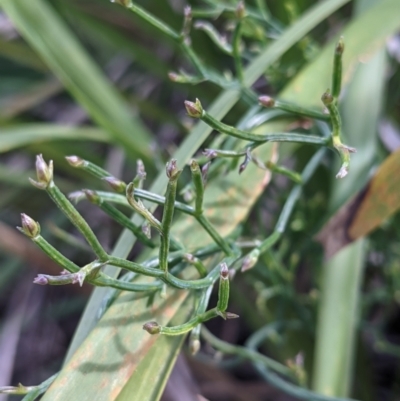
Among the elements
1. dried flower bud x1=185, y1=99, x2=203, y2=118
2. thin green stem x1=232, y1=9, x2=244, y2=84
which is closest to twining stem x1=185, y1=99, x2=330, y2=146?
dried flower bud x1=185, y1=99, x2=203, y2=118

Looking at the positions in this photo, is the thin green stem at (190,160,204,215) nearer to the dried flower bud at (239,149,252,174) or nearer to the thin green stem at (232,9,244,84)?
the dried flower bud at (239,149,252,174)

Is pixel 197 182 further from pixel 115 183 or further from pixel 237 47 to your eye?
pixel 237 47

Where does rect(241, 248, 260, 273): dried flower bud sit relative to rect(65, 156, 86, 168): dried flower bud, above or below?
above

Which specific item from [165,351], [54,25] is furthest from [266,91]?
[165,351]

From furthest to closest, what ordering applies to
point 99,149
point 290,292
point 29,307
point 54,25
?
1. point 99,149
2. point 29,307
3. point 54,25
4. point 290,292

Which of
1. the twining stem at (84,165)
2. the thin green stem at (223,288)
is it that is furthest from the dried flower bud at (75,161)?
the thin green stem at (223,288)

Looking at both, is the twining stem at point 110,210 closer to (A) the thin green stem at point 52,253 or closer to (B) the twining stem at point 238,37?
(A) the thin green stem at point 52,253

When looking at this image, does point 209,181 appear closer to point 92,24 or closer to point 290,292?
point 290,292

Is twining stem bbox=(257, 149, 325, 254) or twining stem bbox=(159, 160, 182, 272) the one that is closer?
twining stem bbox=(159, 160, 182, 272)
